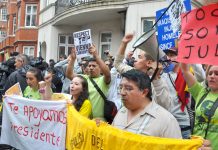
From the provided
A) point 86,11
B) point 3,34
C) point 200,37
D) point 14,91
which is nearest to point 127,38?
point 200,37

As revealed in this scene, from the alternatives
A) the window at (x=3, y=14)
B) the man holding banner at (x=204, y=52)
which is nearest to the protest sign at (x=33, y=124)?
the man holding banner at (x=204, y=52)

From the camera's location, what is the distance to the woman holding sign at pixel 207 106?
12.2ft

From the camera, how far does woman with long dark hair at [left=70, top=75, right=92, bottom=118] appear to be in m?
5.25

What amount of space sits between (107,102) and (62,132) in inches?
31.4

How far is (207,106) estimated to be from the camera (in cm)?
381

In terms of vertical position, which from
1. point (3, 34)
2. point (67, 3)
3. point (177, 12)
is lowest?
point (177, 12)

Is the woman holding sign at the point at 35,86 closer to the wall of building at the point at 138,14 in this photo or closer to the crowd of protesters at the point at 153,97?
the crowd of protesters at the point at 153,97

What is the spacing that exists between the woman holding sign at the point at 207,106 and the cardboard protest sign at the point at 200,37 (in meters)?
0.42

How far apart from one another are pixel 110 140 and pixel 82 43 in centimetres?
348

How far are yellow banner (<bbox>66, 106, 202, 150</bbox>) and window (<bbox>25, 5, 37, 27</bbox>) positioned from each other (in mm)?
30960

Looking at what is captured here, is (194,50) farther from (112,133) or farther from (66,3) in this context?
(66,3)

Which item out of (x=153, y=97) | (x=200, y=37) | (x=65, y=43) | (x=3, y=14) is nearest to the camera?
(x=200, y=37)

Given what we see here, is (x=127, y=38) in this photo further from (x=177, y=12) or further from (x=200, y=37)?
(x=177, y=12)

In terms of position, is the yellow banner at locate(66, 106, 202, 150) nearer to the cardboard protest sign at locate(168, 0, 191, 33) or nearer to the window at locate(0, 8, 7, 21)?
the cardboard protest sign at locate(168, 0, 191, 33)
